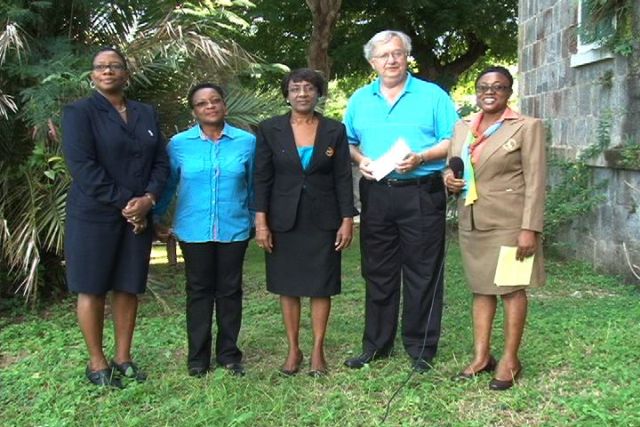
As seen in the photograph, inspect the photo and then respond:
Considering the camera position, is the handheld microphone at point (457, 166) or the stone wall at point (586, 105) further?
the stone wall at point (586, 105)

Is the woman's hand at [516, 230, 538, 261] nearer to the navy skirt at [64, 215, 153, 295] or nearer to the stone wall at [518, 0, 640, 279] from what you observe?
the navy skirt at [64, 215, 153, 295]

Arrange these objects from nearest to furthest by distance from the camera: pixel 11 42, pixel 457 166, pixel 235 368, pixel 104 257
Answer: pixel 457 166 < pixel 104 257 < pixel 235 368 < pixel 11 42

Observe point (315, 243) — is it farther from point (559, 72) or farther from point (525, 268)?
point (559, 72)

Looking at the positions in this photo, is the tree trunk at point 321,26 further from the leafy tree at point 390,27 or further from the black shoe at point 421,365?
the black shoe at point 421,365

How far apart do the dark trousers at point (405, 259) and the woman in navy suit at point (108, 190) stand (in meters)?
1.28

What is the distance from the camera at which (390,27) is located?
16094 millimetres

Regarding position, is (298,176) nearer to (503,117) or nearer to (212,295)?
(212,295)

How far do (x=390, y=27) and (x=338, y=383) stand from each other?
42.7ft

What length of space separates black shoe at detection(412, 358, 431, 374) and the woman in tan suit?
1.55 feet

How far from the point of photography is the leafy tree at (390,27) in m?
15.9

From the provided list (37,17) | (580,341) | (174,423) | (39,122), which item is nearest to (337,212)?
(174,423)

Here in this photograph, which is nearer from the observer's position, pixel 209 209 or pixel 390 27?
pixel 209 209

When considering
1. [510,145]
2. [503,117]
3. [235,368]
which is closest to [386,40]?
[503,117]

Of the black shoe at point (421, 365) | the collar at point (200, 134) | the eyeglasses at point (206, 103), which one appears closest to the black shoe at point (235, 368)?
the black shoe at point (421, 365)
